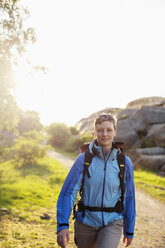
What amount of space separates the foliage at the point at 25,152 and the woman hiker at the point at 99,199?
48.0 feet

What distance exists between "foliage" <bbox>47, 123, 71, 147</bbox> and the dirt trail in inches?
1276

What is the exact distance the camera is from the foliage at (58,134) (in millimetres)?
42344

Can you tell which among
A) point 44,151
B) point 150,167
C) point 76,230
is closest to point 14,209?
point 76,230

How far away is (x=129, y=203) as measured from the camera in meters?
2.70

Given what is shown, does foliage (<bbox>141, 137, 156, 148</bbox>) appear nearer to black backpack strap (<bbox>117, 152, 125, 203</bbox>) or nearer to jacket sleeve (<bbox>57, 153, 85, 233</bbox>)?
black backpack strap (<bbox>117, 152, 125, 203</bbox>)

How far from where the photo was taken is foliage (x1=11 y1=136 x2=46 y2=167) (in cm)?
1653

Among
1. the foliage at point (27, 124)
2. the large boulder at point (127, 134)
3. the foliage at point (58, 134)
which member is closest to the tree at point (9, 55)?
the large boulder at point (127, 134)

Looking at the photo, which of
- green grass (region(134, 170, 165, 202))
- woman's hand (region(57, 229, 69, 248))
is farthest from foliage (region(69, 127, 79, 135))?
woman's hand (region(57, 229, 69, 248))

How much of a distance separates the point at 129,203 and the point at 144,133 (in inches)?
990

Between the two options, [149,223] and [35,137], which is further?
[35,137]

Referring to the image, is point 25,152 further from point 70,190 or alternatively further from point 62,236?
point 62,236

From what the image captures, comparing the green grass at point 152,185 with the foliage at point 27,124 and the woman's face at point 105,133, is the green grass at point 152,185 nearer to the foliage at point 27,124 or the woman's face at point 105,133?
the woman's face at point 105,133

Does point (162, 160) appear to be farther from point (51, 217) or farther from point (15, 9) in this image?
point (15, 9)

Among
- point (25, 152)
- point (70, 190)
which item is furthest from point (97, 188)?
point (25, 152)
